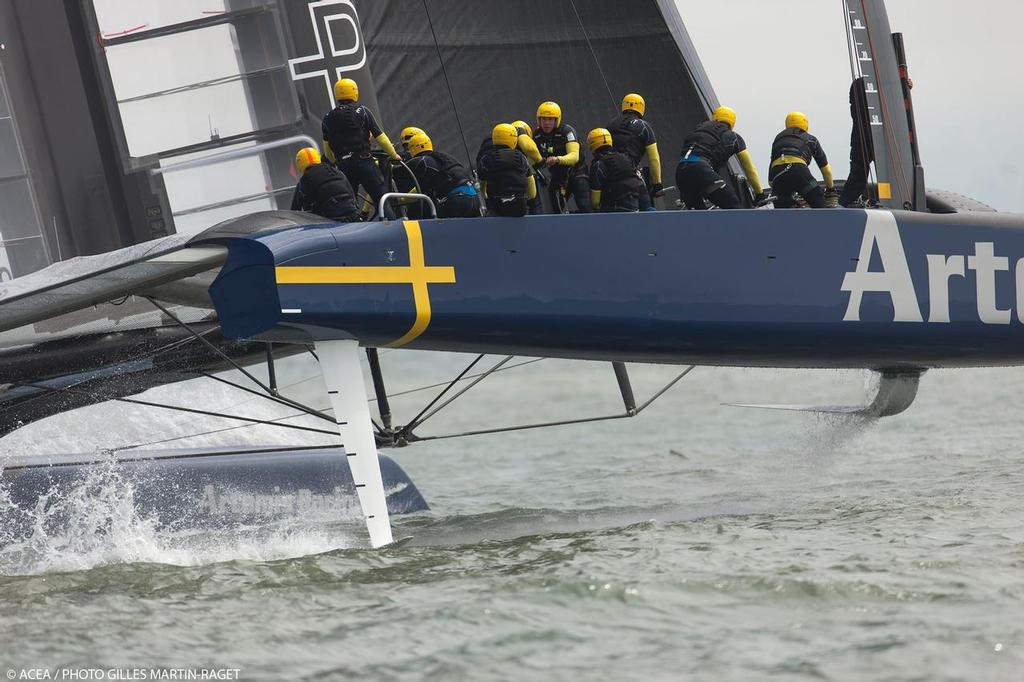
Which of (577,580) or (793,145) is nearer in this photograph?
(577,580)

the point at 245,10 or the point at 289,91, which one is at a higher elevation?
the point at 245,10

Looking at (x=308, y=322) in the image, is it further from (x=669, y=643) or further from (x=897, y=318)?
(x=897, y=318)

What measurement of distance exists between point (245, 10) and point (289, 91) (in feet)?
1.55

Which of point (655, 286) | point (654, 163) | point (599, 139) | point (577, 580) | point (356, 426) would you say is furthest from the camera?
point (654, 163)

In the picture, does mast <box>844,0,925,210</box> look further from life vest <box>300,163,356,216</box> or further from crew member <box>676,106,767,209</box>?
life vest <box>300,163,356,216</box>

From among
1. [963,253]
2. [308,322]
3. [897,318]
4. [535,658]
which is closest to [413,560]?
[308,322]

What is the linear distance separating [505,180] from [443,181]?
1.18ft

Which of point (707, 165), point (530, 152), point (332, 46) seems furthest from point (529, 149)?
point (332, 46)

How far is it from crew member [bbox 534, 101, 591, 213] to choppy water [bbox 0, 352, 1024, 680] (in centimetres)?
158

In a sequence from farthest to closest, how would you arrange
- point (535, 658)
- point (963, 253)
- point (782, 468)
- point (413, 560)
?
point (782, 468), point (963, 253), point (413, 560), point (535, 658)

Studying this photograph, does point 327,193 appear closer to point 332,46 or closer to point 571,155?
point 571,155

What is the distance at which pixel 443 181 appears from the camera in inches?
236

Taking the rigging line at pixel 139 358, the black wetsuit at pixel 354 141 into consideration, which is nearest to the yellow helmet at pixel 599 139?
the black wetsuit at pixel 354 141

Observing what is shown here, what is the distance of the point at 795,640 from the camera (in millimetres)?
3756
